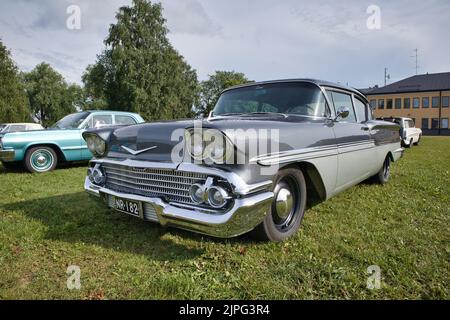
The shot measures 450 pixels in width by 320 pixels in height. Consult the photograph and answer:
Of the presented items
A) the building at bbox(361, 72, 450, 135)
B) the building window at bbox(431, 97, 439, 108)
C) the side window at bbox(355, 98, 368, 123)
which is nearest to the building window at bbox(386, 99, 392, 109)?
the building at bbox(361, 72, 450, 135)

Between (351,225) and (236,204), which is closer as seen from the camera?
(236,204)

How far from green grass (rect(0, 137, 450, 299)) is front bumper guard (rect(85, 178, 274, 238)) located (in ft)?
1.12

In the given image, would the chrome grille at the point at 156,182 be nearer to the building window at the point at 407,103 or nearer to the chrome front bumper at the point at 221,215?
the chrome front bumper at the point at 221,215

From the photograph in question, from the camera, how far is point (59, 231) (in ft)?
10.1

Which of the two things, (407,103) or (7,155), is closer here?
(7,155)

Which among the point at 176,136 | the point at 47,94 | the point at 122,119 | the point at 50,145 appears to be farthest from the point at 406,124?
the point at 47,94

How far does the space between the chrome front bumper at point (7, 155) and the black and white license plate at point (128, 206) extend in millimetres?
5333

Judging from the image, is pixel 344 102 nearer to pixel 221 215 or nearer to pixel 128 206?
pixel 221 215

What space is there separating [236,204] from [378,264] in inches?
50.8

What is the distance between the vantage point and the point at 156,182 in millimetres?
2580

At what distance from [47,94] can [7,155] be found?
4945 cm

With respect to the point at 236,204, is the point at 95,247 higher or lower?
lower
